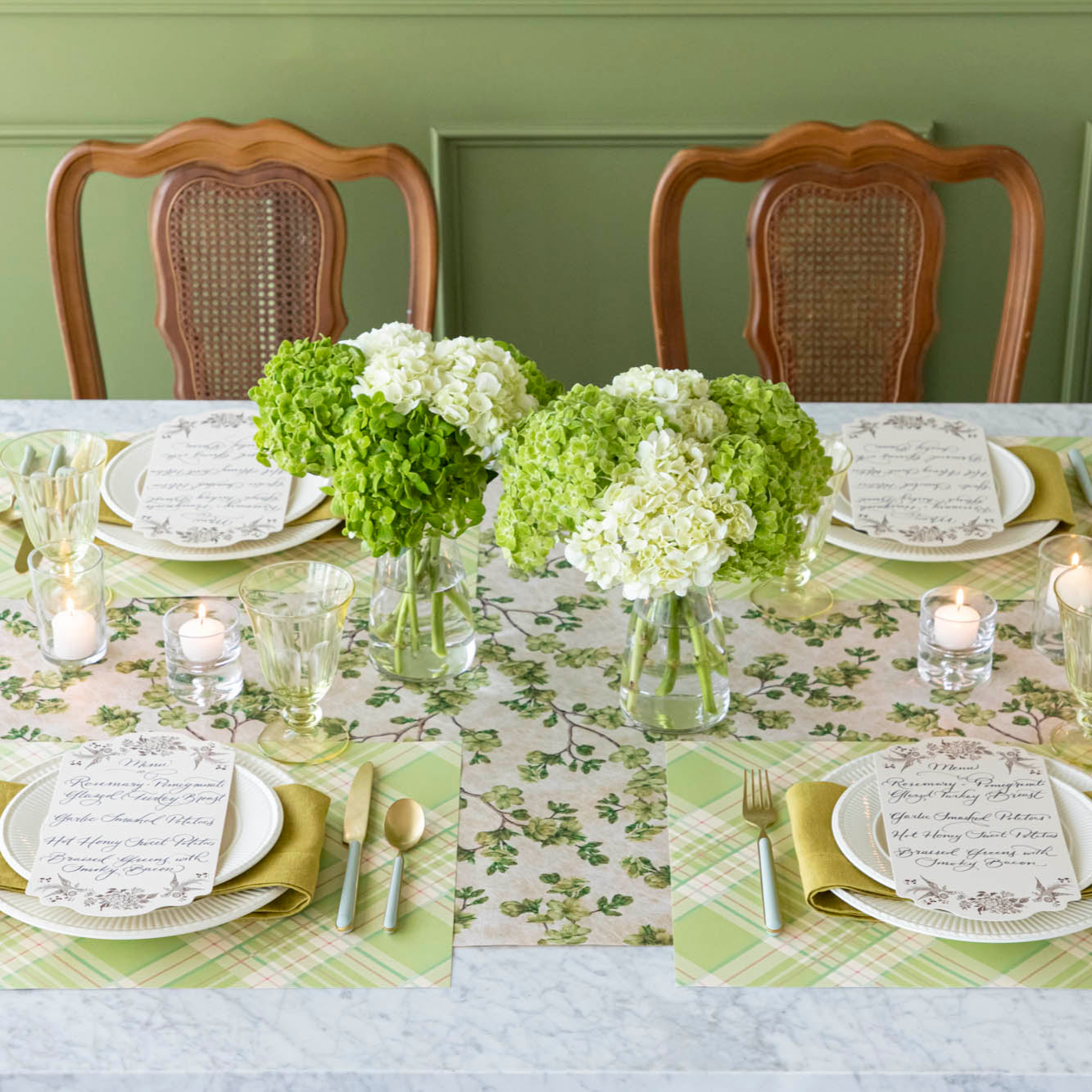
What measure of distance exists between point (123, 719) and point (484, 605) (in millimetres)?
391

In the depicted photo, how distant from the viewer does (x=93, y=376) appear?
2113 millimetres

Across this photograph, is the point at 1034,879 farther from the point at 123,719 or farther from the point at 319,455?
the point at 123,719

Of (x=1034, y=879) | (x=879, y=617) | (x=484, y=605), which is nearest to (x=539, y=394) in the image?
(x=484, y=605)

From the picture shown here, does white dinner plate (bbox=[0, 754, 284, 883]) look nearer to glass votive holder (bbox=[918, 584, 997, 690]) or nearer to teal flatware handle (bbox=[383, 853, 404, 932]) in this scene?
teal flatware handle (bbox=[383, 853, 404, 932])

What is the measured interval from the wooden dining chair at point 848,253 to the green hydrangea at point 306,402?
0.93 m

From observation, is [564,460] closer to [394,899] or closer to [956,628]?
[394,899]

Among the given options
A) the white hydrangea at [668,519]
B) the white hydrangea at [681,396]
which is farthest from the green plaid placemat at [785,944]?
the white hydrangea at [681,396]

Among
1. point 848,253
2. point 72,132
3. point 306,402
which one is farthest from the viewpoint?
point 72,132

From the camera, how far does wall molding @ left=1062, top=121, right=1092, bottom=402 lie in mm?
2672

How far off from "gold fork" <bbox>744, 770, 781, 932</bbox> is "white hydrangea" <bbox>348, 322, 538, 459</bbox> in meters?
0.36

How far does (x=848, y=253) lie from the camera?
6.91 ft

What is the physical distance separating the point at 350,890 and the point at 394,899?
0.11 ft

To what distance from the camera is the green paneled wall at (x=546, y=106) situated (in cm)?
256

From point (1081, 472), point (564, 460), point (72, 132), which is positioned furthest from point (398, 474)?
point (72, 132)
